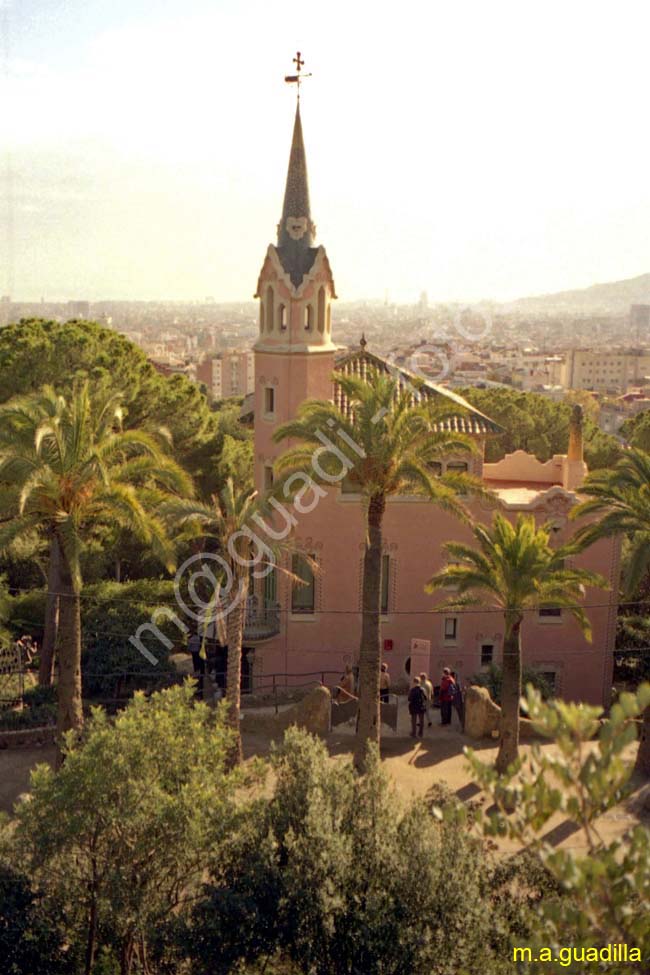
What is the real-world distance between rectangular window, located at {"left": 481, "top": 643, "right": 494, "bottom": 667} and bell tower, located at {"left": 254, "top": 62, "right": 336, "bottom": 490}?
6.88 metres

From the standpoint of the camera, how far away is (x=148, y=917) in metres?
10.6

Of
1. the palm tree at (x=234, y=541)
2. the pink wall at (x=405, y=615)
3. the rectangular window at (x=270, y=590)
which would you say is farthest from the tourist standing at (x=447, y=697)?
the rectangular window at (x=270, y=590)

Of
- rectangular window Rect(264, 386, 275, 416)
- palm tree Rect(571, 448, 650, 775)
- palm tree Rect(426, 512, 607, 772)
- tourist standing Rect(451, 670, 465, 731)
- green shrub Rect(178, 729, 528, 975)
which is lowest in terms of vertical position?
tourist standing Rect(451, 670, 465, 731)

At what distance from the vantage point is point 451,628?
2331 centimetres

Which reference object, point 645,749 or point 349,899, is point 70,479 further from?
point 645,749

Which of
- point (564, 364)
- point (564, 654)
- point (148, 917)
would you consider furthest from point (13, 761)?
point (564, 364)

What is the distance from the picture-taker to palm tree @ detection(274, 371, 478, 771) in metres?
16.1

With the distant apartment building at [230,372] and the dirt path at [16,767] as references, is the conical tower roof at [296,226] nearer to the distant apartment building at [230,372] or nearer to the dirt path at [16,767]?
the dirt path at [16,767]

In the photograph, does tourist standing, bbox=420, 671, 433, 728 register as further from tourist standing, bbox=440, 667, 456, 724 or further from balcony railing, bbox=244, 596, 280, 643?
balcony railing, bbox=244, 596, 280, 643

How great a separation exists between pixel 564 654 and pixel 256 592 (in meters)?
7.63

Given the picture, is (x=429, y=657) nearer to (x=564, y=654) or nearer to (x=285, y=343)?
(x=564, y=654)

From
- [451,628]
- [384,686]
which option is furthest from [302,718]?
[451,628]

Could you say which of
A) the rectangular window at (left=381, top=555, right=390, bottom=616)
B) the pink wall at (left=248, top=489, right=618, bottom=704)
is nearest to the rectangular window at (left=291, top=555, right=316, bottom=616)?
the pink wall at (left=248, top=489, right=618, bottom=704)

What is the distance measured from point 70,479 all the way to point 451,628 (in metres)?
11.5
